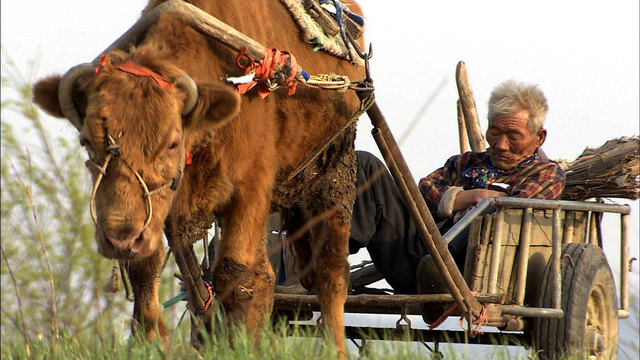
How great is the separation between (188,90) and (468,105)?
4.02 m

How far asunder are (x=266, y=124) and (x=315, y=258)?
56.9 inches

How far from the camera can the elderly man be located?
5746 mm

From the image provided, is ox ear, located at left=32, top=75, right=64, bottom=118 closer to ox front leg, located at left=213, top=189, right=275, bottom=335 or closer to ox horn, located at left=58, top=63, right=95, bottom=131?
ox horn, located at left=58, top=63, right=95, bottom=131

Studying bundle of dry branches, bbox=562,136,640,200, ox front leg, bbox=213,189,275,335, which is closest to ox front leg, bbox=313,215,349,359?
ox front leg, bbox=213,189,275,335

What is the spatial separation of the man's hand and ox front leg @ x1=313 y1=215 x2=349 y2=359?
0.72 meters

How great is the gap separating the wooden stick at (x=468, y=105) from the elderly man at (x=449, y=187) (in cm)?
115

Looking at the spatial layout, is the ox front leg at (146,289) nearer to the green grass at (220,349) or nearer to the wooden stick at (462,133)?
the green grass at (220,349)

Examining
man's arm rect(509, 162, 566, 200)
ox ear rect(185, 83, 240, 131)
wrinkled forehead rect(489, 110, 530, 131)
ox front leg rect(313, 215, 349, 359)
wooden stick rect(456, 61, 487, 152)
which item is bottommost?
ox front leg rect(313, 215, 349, 359)

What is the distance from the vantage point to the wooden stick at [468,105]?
722cm

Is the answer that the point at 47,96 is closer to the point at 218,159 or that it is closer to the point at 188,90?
the point at 188,90

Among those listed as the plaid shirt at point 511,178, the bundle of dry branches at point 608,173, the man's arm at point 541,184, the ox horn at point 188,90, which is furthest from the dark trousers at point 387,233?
the ox horn at point 188,90

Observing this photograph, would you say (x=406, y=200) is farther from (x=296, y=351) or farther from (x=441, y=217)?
(x=296, y=351)

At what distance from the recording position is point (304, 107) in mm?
4867

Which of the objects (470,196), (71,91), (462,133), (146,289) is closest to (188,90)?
(71,91)
